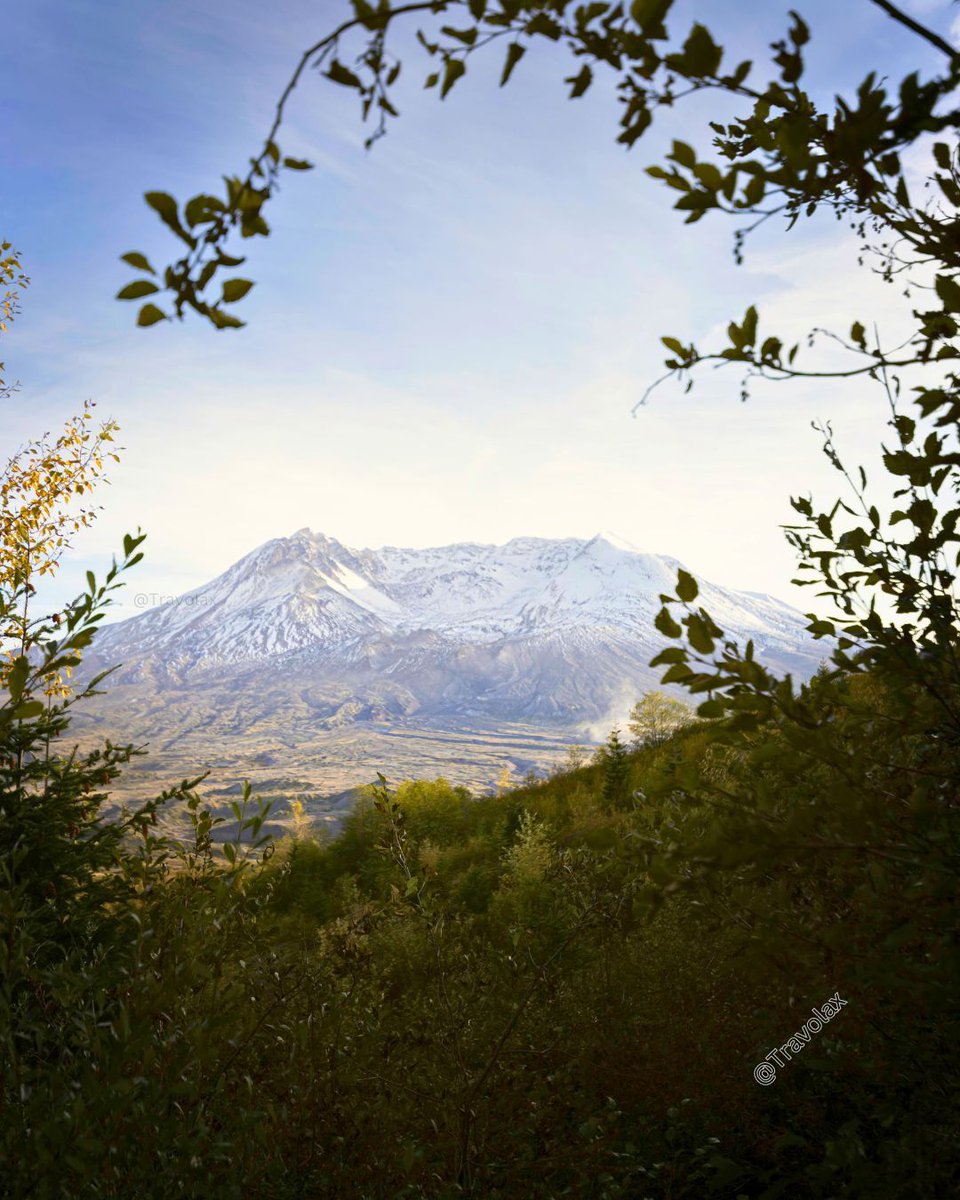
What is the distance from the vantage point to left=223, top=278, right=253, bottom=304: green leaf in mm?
1161

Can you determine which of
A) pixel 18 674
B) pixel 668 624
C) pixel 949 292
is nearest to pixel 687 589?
pixel 668 624

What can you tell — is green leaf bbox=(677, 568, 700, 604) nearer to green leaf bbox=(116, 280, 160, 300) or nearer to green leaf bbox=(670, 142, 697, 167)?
green leaf bbox=(670, 142, 697, 167)

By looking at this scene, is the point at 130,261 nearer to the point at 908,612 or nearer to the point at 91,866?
the point at 908,612

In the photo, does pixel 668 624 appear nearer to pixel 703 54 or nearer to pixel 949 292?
pixel 949 292

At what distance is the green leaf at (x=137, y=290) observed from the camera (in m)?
1.14

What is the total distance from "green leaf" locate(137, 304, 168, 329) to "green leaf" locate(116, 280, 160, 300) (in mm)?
20

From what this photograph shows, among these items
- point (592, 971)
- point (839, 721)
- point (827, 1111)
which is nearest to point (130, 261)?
point (839, 721)

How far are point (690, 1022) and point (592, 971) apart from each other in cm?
171

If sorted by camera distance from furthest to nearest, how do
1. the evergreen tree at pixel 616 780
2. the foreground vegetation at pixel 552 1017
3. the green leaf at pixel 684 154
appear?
the evergreen tree at pixel 616 780 < the foreground vegetation at pixel 552 1017 < the green leaf at pixel 684 154

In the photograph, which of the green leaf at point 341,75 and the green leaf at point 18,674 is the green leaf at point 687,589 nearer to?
the green leaf at point 341,75

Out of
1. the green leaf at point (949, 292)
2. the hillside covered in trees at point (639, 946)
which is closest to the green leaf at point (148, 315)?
the hillside covered in trees at point (639, 946)

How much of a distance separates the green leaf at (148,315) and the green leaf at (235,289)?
0.12 meters

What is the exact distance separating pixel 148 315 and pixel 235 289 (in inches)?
6.0

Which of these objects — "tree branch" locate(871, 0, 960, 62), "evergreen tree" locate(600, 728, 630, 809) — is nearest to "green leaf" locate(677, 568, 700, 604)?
"tree branch" locate(871, 0, 960, 62)
